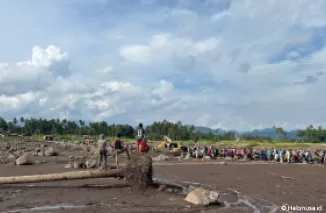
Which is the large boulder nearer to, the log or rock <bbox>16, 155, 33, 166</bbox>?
the log

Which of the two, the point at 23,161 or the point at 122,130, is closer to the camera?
the point at 23,161

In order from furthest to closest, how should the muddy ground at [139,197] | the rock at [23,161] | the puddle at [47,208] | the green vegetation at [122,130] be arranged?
1. the green vegetation at [122,130]
2. the rock at [23,161]
3. the muddy ground at [139,197]
4. the puddle at [47,208]

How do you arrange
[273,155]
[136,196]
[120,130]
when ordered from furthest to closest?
[120,130] < [273,155] < [136,196]

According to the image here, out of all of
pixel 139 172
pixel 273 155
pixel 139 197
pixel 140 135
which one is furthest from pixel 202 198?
pixel 273 155

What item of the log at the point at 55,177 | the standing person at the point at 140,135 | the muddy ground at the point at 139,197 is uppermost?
the standing person at the point at 140,135

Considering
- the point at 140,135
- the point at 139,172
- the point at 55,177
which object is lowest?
the point at 55,177

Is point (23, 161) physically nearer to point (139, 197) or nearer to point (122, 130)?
point (139, 197)

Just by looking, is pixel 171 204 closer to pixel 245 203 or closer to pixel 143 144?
pixel 245 203

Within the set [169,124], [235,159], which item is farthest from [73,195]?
[169,124]

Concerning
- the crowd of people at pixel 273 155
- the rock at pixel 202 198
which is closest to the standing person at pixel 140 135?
the rock at pixel 202 198

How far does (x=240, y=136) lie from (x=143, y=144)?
107 meters

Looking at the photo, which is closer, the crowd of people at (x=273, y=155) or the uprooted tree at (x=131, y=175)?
the uprooted tree at (x=131, y=175)

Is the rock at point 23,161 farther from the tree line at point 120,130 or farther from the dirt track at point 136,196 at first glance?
the tree line at point 120,130

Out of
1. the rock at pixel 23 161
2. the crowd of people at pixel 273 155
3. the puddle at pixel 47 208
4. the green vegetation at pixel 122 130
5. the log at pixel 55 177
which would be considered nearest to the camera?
the puddle at pixel 47 208
